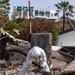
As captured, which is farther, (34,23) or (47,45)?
(34,23)

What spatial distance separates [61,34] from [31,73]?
17.7 meters

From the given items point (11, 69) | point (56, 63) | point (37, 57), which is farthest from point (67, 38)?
point (37, 57)

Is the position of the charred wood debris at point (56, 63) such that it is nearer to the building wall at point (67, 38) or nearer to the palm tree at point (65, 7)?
the building wall at point (67, 38)

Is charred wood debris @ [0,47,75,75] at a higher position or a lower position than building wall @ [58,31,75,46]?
higher

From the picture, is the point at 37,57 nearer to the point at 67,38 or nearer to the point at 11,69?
the point at 11,69

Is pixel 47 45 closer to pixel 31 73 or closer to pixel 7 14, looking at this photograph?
pixel 31 73

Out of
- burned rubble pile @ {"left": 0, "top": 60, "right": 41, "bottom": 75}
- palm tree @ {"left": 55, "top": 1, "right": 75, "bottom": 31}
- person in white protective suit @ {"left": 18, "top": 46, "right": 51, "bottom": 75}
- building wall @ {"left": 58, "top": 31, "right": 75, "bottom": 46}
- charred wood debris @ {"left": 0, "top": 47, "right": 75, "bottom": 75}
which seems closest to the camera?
person in white protective suit @ {"left": 18, "top": 46, "right": 51, "bottom": 75}

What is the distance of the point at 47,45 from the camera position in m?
12.1

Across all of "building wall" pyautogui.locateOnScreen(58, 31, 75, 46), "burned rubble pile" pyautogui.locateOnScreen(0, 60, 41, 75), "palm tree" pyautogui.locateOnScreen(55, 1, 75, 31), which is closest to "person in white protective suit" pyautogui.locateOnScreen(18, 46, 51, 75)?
"burned rubble pile" pyautogui.locateOnScreen(0, 60, 41, 75)

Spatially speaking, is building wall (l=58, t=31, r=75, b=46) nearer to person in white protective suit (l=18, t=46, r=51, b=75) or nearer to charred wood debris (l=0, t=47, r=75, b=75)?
charred wood debris (l=0, t=47, r=75, b=75)

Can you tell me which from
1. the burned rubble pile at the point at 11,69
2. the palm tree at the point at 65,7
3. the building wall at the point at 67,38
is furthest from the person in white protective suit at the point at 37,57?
the palm tree at the point at 65,7

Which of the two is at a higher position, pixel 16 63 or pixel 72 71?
pixel 72 71

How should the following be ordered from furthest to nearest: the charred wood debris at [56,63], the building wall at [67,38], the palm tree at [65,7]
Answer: the palm tree at [65,7], the building wall at [67,38], the charred wood debris at [56,63]

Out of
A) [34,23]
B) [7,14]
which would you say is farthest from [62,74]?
[7,14]
